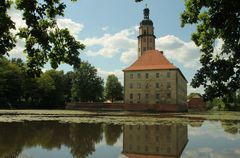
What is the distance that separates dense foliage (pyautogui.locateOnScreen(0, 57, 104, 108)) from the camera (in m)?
75.0

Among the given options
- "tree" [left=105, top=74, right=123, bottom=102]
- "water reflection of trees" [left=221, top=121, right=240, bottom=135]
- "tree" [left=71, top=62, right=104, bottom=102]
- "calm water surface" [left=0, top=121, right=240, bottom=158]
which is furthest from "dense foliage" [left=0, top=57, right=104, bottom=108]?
"calm water surface" [left=0, top=121, right=240, bottom=158]

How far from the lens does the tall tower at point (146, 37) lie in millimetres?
90250

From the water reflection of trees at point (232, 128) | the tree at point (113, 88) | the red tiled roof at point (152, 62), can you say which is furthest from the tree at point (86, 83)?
the water reflection of trees at point (232, 128)

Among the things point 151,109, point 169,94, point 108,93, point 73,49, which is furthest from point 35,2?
point 108,93

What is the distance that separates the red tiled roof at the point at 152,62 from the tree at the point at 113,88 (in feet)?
114

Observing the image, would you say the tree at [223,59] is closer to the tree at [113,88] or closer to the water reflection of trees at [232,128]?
the water reflection of trees at [232,128]

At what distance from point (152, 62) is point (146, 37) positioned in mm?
15555

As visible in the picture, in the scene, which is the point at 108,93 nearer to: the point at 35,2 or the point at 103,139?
the point at 103,139

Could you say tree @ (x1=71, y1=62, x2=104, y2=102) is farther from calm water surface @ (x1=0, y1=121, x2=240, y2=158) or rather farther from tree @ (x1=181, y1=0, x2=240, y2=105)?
tree @ (x1=181, y1=0, x2=240, y2=105)

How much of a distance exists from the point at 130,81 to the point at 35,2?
70.5 metres

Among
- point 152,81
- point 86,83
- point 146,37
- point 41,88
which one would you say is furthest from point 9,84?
point 146,37

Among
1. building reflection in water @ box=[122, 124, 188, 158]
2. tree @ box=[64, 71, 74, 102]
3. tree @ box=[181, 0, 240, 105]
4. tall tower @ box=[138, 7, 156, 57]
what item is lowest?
building reflection in water @ box=[122, 124, 188, 158]

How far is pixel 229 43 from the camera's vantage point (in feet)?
27.6

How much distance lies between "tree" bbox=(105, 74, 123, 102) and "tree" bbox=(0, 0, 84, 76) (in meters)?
105
